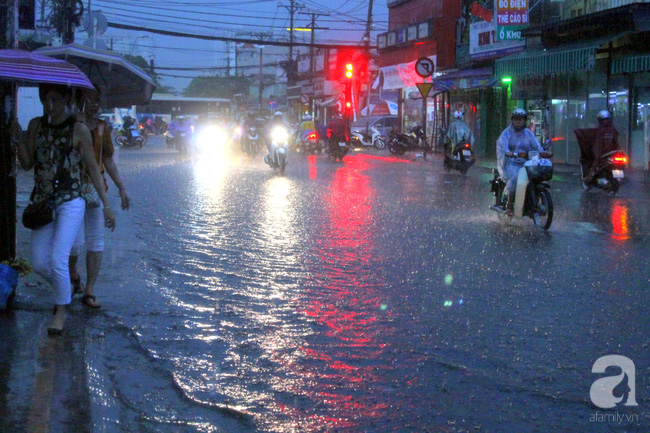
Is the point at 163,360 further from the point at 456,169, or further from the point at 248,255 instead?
the point at 456,169

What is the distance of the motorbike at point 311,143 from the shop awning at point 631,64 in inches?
594

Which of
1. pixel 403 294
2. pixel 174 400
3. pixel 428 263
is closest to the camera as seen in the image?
pixel 174 400

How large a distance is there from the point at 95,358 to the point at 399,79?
40847 millimetres

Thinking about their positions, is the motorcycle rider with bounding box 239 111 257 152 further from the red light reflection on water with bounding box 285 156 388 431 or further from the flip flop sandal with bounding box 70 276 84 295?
the flip flop sandal with bounding box 70 276 84 295

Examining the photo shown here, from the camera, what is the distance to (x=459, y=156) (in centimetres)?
2225

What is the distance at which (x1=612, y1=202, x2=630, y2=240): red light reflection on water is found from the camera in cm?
1078

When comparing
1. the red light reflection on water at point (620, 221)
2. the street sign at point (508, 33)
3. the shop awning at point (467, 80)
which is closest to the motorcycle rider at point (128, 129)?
the shop awning at point (467, 80)

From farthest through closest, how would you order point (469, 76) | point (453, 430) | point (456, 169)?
point (469, 76) → point (456, 169) → point (453, 430)

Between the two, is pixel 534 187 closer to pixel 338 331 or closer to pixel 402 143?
pixel 338 331

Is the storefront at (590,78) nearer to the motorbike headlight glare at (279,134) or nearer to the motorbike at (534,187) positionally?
the motorbike headlight glare at (279,134)

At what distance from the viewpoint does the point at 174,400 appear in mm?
4328

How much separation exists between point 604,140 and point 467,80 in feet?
53.5

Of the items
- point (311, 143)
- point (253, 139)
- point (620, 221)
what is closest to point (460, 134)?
point (620, 221)

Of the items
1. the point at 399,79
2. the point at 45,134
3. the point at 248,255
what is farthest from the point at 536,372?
the point at 399,79
